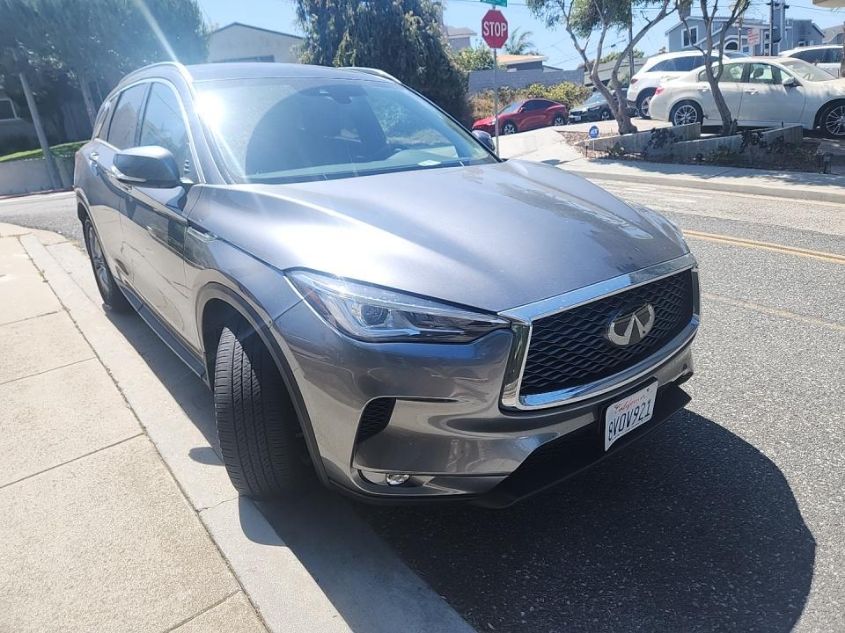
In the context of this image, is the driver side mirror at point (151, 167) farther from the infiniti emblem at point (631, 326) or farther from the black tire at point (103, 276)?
the black tire at point (103, 276)

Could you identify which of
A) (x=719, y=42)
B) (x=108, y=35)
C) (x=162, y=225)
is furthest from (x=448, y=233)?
(x=108, y=35)

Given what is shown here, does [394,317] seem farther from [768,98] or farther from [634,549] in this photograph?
[768,98]

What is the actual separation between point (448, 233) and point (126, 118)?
9.96ft

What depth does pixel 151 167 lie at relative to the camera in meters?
2.83

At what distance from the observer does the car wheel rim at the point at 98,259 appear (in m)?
5.02

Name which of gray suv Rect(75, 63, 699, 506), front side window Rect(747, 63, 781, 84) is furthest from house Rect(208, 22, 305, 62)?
gray suv Rect(75, 63, 699, 506)

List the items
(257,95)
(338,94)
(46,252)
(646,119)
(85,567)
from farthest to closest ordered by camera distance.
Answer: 1. (646,119)
2. (46,252)
3. (338,94)
4. (257,95)
5. (85,567)

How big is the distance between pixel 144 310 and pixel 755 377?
3.69 metres

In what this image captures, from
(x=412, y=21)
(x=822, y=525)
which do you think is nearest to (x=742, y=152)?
(x=822, y=525)

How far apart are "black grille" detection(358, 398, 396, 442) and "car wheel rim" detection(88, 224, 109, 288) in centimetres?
373

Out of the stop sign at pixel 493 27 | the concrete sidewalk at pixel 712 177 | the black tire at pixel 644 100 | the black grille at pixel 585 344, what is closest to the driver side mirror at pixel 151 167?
the black grille at pixel 585 344

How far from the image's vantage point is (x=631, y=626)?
6.81 ft

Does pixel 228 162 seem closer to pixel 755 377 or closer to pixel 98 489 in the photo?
pixel 98 489

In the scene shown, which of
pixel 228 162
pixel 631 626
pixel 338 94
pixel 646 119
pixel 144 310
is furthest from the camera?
pixel 646 119
